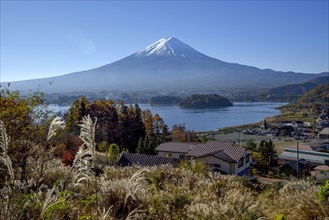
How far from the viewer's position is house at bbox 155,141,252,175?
1579cm

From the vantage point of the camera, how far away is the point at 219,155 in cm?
1605

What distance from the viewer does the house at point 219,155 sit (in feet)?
51.8

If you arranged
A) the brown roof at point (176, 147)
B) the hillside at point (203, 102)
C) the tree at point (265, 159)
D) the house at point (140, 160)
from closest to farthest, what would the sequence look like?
1. the house at point (140, 160)
2. the brown roof at point (176, 147)
3. the tree at point (265, 159)
4. the hillside at point (203, 102)

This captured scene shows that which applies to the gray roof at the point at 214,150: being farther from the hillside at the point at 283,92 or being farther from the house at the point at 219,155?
the hillside at the point at 283,92

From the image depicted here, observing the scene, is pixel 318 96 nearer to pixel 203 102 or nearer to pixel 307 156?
pixel 203 102

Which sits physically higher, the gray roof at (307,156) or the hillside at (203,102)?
the hillside at (203,102)

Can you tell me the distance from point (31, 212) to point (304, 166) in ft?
77.2

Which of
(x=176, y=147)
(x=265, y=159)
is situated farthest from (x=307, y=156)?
(x=176, y=147)

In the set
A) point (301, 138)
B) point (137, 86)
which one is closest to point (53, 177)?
point (301, 138)

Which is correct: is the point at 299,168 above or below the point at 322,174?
below

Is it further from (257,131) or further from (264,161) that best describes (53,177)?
(257,131)

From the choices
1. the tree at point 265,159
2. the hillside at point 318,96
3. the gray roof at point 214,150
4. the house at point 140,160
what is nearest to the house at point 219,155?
the gray roof at point 214,150

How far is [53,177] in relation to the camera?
4.85 m

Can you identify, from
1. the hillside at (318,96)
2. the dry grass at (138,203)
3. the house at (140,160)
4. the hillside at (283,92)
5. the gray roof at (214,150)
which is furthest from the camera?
the hillside at (283,92)
